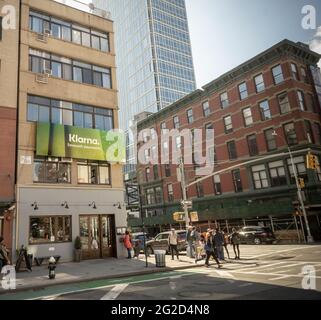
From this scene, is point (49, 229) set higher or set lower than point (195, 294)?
higher

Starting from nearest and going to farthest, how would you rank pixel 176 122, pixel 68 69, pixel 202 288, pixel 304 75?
pixel 202 288 → pixel 68 69 → pixel 304 75 → pixel 176 122

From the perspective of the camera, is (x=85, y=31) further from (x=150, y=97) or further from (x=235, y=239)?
(x=150, y=97)

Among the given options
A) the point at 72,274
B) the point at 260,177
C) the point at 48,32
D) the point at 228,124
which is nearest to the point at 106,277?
the point at 72,274

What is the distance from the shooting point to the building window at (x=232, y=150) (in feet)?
129

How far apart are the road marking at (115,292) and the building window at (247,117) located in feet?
98.3

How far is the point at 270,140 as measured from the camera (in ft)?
116

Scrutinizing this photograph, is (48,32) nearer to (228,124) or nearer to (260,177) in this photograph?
(228,124)

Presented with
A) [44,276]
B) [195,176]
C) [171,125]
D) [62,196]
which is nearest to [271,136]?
[195,176]

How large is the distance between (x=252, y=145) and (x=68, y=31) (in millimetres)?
23803

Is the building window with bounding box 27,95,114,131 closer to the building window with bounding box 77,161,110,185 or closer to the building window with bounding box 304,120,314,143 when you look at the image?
the building window with bounding box 77,161,110,185

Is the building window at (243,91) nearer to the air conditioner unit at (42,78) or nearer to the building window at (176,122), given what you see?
the building window at (176,122)

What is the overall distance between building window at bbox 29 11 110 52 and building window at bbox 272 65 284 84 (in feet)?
64.5

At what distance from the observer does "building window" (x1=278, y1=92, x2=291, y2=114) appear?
3386 centimetres

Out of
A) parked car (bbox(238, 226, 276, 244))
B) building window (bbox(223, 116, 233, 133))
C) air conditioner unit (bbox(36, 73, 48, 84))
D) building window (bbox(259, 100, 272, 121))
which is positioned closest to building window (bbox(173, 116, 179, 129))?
building window (bbox(223, 116, 233, 133))
